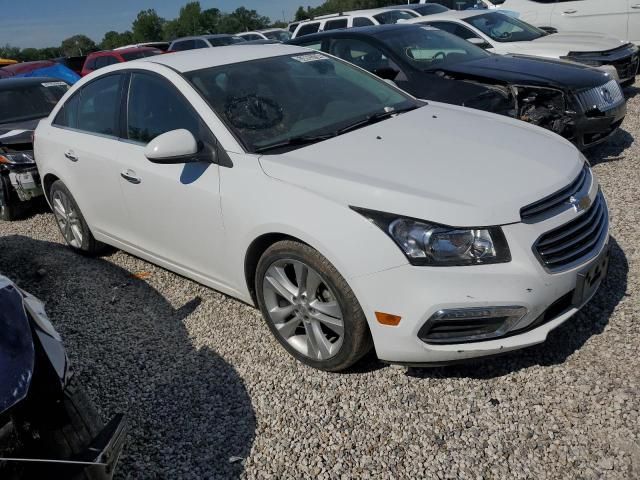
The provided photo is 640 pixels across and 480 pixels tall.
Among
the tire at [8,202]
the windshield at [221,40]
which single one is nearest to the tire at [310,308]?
the tire at [8,202]

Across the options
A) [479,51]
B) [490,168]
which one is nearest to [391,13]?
[479,51]

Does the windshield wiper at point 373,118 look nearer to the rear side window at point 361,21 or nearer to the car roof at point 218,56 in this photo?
the car roof at point 218,56

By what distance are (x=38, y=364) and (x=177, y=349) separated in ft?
4.65

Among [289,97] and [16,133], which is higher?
[289,97]

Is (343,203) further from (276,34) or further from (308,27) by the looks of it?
(276,34)

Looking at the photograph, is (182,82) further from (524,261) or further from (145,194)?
(524,261)

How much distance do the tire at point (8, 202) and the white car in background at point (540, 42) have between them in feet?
21.9

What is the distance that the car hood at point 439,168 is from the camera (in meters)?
2.53

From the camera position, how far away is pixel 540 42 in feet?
26.3

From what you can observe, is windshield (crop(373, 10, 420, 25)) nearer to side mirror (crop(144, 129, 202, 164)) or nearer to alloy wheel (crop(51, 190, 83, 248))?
alloy wheel (crop(51, 190, 83, 248))

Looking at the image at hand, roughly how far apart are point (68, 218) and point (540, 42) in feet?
21.9

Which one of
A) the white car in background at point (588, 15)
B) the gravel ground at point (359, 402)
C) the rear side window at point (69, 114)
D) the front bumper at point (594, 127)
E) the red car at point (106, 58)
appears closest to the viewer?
the gravel ground at point (359, 402)

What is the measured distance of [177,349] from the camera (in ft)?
11.6

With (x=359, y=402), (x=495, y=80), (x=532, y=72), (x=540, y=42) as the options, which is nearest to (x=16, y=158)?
(x=359, y=402)
